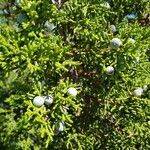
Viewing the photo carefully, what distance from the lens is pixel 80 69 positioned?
4.91 meters

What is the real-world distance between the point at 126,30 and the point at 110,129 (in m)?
1.47

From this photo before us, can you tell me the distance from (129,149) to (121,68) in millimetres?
1469

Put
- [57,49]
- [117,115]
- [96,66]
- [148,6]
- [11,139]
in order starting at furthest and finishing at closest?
[11,139] < [148,6] < [117,115] < [96,66] < [57,49]

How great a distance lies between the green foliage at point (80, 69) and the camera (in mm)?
3984

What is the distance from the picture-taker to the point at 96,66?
15.2ft

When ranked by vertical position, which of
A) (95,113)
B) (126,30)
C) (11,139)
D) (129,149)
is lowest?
(11,139)

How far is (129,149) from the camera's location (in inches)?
207

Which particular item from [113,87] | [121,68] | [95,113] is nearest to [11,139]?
[95,113]

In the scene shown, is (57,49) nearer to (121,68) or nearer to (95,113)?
(121,68)

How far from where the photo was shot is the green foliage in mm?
3984

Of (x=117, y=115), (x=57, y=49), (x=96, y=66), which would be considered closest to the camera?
(x=57, y=49)

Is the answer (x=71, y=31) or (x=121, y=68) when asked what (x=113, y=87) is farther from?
(x=71, y=31)

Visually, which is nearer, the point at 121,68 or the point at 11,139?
the point at 121,68

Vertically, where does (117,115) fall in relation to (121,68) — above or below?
below
